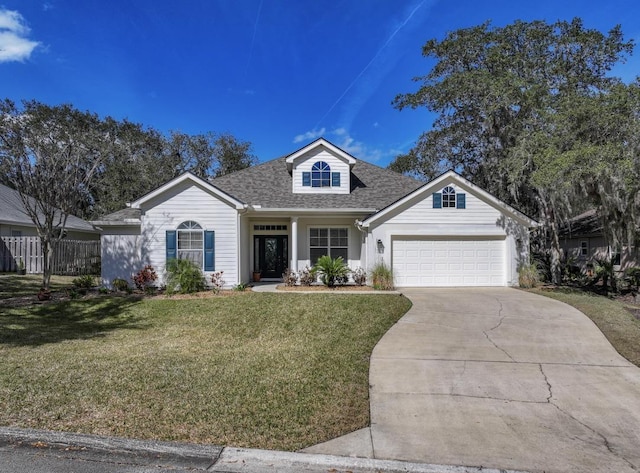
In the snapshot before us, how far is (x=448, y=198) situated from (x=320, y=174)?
17.7 ft

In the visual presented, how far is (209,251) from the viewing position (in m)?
13.4

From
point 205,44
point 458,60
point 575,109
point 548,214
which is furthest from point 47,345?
point 458,60

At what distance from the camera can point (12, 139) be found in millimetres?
16672

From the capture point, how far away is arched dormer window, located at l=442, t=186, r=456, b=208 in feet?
47.9

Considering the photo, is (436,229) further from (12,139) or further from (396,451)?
(12,139)

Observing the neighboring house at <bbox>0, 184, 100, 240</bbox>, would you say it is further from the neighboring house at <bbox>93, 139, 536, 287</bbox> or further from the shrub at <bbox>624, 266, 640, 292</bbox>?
the shrub at <bbox>624, 266, 640, 292</bbox>

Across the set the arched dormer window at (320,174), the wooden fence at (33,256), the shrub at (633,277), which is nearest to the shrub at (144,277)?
the arched dormer window at (320,174)

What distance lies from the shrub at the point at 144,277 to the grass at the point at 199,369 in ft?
8.11

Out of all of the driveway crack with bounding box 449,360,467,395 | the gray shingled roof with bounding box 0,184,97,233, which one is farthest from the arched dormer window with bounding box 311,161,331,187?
the gray shingled roof with bounding box 0,184,97,233

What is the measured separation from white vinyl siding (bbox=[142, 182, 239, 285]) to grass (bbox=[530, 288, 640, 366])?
35.2 ft

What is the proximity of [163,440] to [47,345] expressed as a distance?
5219mm

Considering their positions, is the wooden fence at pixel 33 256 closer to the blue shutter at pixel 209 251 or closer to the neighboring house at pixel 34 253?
the neighboring house at pixel 34 253

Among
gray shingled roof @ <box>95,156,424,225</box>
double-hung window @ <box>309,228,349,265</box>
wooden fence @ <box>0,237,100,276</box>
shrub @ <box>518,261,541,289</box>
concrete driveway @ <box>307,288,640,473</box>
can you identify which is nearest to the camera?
concrete driveway @ <box>307,288,640,473</box>

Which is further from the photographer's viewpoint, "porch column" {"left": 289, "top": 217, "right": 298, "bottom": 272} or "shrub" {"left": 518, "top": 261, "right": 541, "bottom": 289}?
"porch column" {"left": 289, "top": 217, "right": 298, "bottom": 272}
